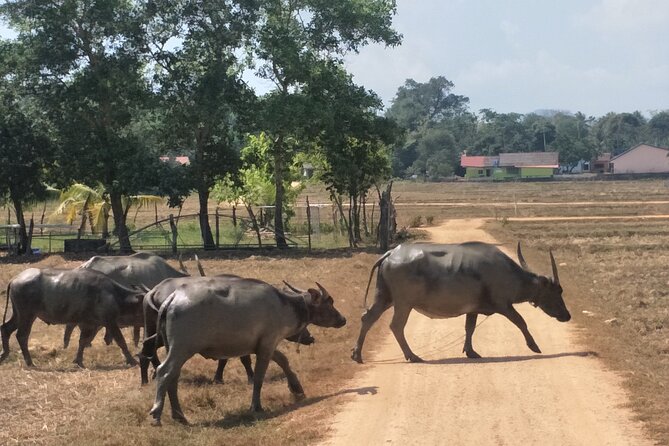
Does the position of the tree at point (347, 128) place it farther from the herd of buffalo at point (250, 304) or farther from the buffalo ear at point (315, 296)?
the buffalo ear at point (315, 296)

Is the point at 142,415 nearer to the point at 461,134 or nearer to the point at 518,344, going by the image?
the point at 518,344

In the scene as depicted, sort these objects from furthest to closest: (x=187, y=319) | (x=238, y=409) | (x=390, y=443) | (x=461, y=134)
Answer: (x=461, y=134)
(x=238, y=409)
(x=187, y=319)
(x=390, y=443)

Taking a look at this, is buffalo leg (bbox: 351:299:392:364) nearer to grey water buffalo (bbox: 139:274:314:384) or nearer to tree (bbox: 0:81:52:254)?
grey water buffalo (bbox: 139:274:314:384)

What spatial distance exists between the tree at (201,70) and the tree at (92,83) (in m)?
0.83

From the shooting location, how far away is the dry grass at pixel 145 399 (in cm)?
1027

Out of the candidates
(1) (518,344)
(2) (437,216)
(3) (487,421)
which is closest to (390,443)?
(3) (487,421)

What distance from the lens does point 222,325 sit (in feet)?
36.5

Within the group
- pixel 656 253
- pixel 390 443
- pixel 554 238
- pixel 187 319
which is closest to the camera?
pixel 390 443

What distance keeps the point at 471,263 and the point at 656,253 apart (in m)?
20.9

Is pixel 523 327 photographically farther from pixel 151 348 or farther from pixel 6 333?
pixel 6 333

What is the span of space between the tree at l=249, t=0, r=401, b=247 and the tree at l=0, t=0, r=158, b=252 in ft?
15.0

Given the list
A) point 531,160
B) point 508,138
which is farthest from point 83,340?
point 508,138

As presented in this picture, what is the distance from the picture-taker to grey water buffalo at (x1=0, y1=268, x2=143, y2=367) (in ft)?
50.1

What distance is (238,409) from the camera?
11.7m
